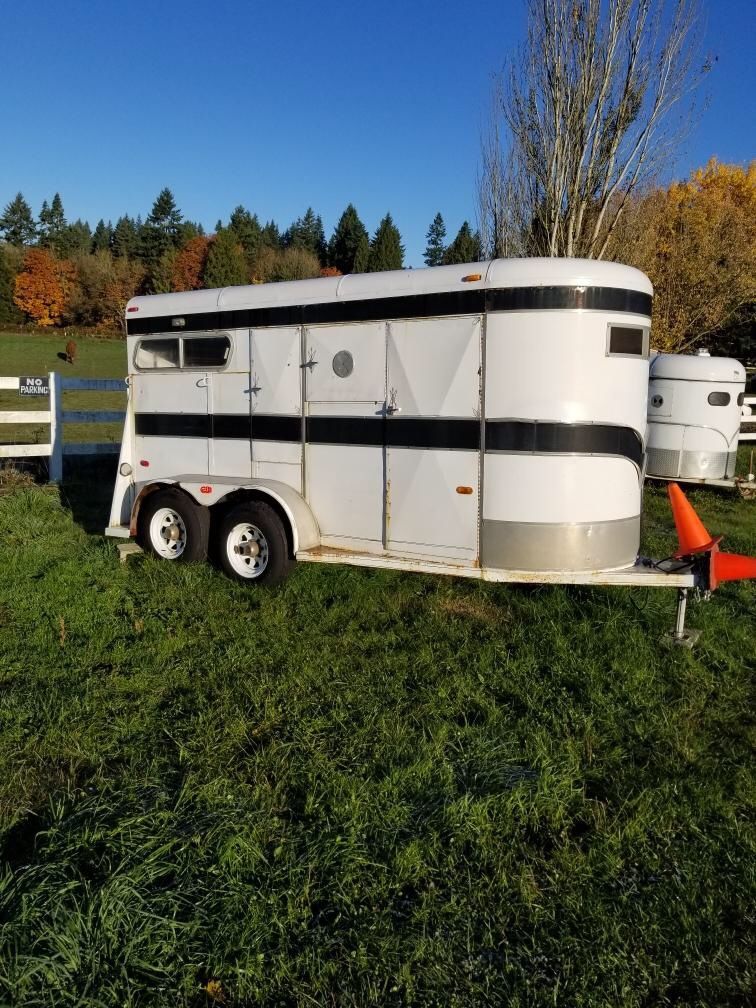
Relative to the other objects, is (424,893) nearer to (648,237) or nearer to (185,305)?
(185,305)

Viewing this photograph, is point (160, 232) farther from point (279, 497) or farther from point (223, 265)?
point (279, 497)

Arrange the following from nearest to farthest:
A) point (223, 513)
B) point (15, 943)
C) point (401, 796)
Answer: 1. point (15, 943)
2. point (401, 796)
3. point (223, 513)

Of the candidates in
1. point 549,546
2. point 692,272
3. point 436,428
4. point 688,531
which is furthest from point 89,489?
point 692,272

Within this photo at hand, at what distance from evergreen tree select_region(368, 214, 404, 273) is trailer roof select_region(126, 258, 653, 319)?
208ft

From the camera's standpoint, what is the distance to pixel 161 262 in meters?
64.8

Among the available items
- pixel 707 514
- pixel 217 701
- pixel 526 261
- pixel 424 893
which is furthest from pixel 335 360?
pixel 707 514

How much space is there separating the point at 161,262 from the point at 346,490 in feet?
212

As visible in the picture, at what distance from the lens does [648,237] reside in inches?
755

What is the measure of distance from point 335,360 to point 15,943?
458 centimetres

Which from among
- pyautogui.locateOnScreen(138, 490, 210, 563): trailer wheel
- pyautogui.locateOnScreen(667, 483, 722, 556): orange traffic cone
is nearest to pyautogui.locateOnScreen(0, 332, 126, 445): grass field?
pyautogui.locateOnScreen(138, 490, 210, 563): trailer wheel

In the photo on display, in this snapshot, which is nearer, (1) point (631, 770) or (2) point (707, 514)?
(1) point (631, 770)

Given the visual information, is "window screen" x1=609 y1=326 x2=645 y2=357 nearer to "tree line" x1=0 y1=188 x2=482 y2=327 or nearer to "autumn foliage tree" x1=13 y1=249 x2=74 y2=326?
"tree line" x1=0 y1=188 x2=482 y2=327

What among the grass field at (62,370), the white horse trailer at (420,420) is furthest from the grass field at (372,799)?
the grass field at (62,370)

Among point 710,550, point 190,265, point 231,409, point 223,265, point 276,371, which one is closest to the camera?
point 710,550
